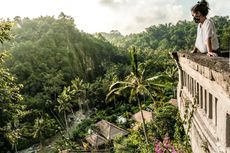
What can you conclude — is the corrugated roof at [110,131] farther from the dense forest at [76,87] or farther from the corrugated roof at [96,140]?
the dense forest at [76,87]

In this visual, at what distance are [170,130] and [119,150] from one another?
4.03m

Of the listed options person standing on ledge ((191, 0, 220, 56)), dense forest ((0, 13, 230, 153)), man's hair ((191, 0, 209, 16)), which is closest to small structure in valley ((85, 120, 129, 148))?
dense forest ((0, 13, 230, 153))

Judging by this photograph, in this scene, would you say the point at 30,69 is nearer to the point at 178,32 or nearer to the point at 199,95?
the point at 199,95

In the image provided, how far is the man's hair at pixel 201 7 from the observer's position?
177 inches

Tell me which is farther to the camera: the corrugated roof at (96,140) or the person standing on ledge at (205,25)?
the corrugated roof at (96,140)

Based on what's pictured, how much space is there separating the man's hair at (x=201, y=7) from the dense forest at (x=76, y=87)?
4043 millimetres

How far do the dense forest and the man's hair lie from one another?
4043 mm

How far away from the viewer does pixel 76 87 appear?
43.7m

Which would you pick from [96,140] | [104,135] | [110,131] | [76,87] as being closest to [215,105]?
[96,140]

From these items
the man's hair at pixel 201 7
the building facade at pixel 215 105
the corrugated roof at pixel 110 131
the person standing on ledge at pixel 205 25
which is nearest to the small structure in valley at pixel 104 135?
the corrugated roof at pixel 110 131

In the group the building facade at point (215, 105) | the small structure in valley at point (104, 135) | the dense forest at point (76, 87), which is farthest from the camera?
the small structure in valley at point (104, 135)

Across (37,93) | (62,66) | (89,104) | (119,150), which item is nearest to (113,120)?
(89,104)

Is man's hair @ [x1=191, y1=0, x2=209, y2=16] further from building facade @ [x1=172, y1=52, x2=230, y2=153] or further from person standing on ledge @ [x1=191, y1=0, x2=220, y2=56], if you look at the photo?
building facade @ [x1=172, y1=52, x2=230, y2=153]

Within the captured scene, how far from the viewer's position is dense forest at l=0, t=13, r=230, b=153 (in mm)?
19438
